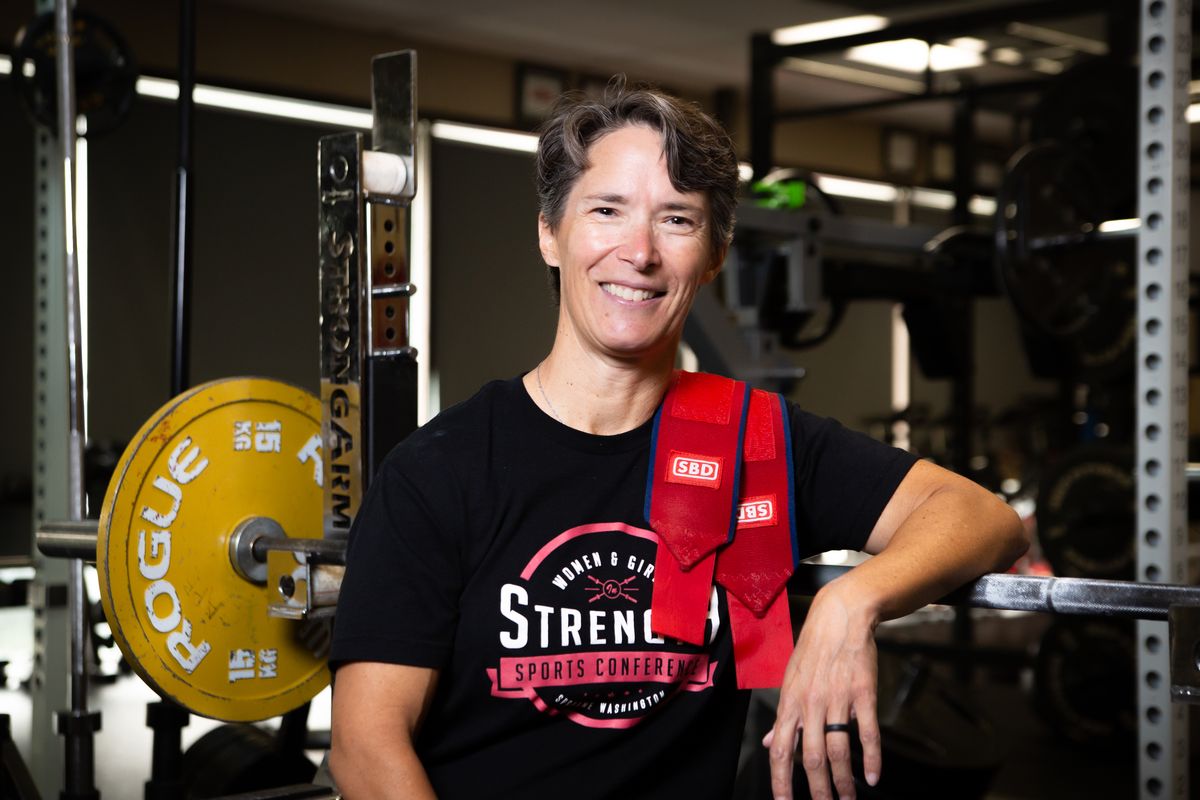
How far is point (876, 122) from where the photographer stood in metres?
9.02

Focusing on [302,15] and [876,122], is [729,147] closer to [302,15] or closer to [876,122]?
[302,15]

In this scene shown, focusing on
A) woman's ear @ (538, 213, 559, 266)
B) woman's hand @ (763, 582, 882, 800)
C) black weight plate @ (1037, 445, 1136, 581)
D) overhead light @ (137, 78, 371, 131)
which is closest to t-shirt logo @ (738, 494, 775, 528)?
woman's hand @ (763, 582, 882, 800)

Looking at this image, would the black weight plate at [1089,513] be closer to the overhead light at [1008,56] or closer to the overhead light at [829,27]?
the overhead light at [829,27]

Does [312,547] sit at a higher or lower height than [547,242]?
lower

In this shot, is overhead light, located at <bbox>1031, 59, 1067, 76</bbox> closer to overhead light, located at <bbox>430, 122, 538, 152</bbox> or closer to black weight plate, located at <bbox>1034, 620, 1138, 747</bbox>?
overhead light, located at <bbox>430, 122, 538, 152</bbox>

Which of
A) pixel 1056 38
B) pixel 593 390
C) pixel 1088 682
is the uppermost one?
pixel 1056 38

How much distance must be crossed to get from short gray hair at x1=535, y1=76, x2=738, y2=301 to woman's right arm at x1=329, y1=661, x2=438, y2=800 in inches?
19.4

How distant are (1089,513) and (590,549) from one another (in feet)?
10.2

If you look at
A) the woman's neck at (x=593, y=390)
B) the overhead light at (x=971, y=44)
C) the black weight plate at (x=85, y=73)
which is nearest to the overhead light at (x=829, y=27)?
the overhead light at (x=971, y=44)

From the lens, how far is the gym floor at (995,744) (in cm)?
347

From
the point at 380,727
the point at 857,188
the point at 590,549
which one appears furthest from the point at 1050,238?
the point at 857,188

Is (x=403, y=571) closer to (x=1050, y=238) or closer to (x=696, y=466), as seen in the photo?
(x=696, y=466)

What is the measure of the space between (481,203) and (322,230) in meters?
5.53

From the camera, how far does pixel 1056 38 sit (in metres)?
6.71
